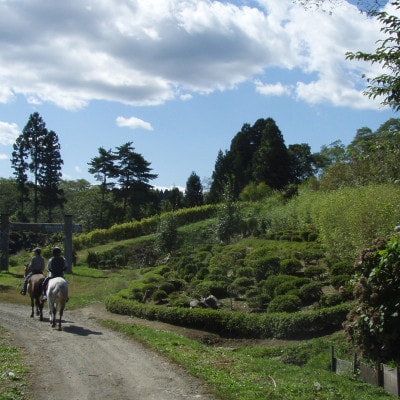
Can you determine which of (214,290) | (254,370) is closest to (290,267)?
(214,290)

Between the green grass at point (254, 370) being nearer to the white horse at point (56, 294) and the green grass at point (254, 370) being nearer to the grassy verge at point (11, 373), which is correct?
the grassy verge at point (11, 373)

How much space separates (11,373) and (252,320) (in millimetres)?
7647

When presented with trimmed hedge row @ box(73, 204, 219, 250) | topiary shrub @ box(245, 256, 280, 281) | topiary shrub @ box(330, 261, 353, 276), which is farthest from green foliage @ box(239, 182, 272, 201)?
topiary shrub @ box(330, 261, 353, 276)

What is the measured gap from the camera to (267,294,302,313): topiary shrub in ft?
51.7

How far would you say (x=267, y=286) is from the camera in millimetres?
17734

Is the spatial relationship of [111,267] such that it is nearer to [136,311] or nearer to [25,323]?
[136,311]

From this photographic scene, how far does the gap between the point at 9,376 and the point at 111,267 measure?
2685cm

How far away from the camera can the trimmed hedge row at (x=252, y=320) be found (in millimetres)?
14219

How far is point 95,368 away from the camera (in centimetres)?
957

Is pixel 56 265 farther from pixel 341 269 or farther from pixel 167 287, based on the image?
pixel 341 269

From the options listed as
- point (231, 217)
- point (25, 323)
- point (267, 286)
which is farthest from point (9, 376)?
point (231, 217)

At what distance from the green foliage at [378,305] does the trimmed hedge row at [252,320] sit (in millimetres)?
3597

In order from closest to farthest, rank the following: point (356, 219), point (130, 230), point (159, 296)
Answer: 1. point (356, 219)
2. point (159, 296)
3. point (130, 230)

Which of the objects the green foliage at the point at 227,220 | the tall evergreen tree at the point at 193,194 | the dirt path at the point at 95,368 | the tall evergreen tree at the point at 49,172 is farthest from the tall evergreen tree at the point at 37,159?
the dirt path at the point at 95,368
